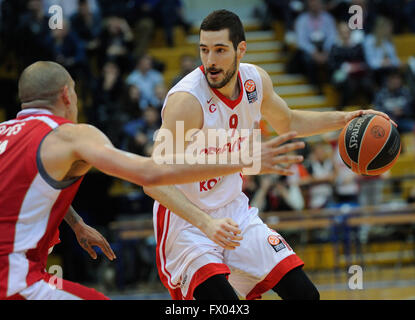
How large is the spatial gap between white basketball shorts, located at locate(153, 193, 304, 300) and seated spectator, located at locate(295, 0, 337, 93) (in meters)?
10.1

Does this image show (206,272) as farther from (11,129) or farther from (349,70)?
(349,70)

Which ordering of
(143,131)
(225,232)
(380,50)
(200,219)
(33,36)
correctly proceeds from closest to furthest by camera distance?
1. (225,232)
2. (200,219)
3. (143,131)
4. (33,36)
5. (380,50)

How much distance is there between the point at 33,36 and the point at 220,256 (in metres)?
8.16

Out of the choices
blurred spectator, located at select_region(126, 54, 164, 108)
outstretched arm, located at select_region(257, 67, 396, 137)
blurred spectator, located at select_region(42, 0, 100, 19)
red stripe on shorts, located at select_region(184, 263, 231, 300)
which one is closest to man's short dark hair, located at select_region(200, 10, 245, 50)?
outstretched arm, located at select_region(257, 67, 396, 137)

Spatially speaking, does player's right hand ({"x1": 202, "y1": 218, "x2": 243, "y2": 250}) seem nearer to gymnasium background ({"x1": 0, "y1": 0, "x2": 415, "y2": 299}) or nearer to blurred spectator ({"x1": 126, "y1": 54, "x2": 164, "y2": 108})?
gymnasium background ({"x1": 0, "y1": 0, "x2": 415, "y2": 299})

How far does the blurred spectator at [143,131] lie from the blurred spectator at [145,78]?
0.76 m

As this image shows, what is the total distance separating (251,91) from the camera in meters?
5.47

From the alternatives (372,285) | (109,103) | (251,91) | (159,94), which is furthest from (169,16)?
(251,91)

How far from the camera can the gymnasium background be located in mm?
11062

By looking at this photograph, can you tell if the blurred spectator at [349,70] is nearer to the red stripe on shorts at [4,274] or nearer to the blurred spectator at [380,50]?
the blurred spectator at [380,50]

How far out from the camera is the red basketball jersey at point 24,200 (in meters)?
3.87

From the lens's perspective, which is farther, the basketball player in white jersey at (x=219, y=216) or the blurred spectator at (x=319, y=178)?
the blurred spectator at (x=319, y=178)

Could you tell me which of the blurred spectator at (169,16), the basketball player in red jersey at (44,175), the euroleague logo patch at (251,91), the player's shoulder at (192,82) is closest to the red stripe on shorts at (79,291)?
the basketball player in red jersey at (44,175)

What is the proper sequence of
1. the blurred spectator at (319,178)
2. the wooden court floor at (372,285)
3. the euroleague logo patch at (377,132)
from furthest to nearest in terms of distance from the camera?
the blurred spectator at (319,178) < the wooden court floor at (372,285) < the euroleague logo patch at (377,132)
